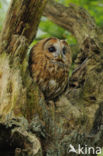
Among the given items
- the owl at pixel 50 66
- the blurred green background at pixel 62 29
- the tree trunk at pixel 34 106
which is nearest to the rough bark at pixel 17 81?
the tree trunk at pixel 34 106

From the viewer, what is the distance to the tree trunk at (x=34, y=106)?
2.13 metres

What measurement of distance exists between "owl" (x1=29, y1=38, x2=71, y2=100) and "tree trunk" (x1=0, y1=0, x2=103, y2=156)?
164 mm

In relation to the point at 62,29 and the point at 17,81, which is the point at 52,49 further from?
the point at 62,29

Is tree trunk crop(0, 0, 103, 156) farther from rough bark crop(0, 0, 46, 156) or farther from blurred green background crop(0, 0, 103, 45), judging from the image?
blurred green background crop(0, 0, 103, 45)

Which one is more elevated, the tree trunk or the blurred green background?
the blurred green background

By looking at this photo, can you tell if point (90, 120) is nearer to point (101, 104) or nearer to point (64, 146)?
point (101, 104)

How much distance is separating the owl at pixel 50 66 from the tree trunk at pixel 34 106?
164 millimetres

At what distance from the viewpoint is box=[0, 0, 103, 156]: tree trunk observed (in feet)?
7.00

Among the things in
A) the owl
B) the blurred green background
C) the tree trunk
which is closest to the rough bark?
the tree trunk

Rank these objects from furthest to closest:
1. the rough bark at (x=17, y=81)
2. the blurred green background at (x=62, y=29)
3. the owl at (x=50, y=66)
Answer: the blurred green background at (x=62, y=29) → the owl at (x=50, y=66) → the rough bark at (x=17, y=81)

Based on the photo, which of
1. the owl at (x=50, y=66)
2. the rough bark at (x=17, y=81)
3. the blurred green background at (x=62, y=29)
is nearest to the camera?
the rough bark at (x=17, y=81)

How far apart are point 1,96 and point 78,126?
0.89 m

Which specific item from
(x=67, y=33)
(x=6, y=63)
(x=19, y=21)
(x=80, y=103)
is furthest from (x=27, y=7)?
(x=67, y=33)

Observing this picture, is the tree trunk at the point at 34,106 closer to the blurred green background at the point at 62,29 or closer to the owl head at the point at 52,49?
the owl head at the point at 52,49
